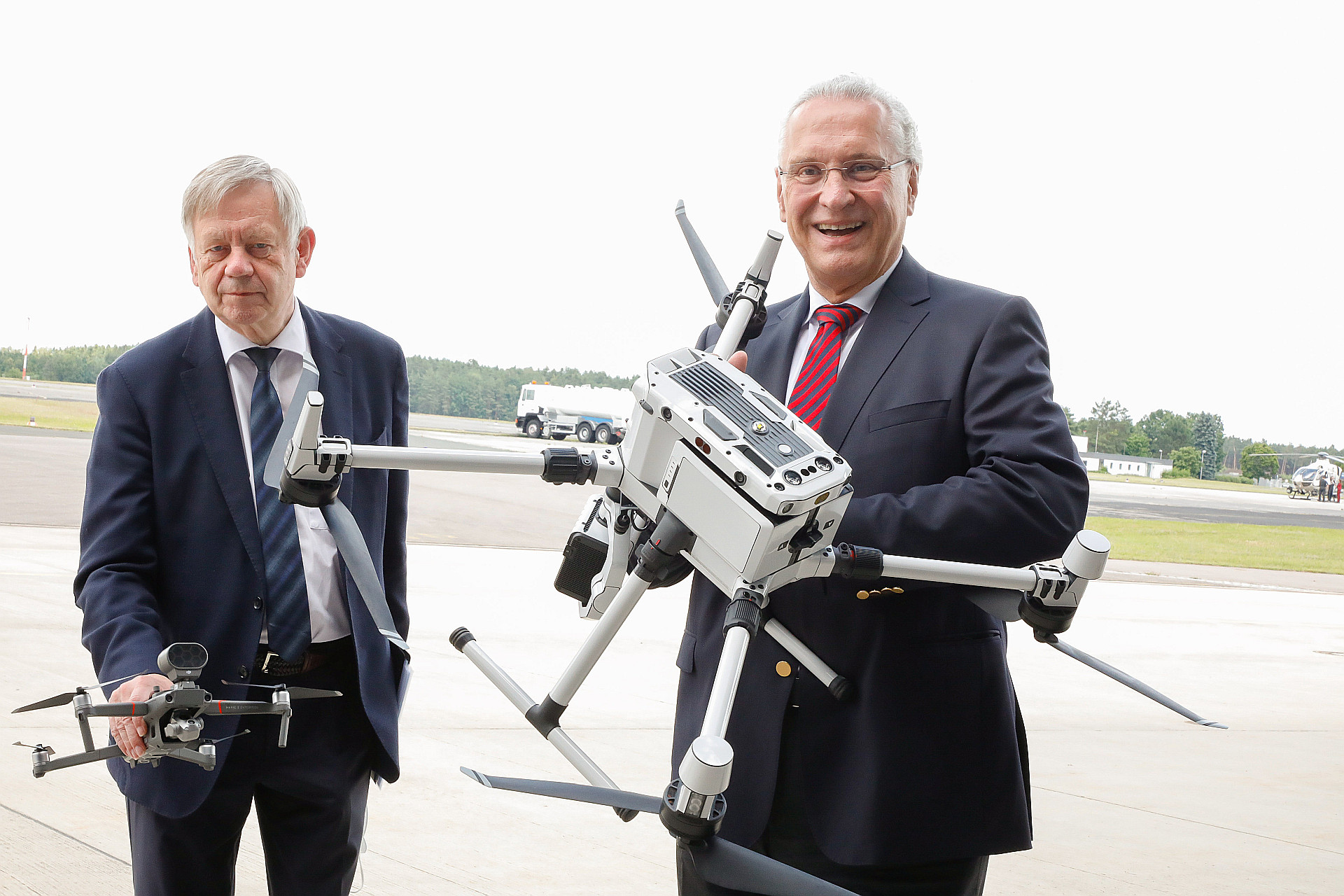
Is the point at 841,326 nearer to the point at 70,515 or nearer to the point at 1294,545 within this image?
the point at 70,515

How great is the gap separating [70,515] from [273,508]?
675 inches

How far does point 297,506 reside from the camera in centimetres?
278

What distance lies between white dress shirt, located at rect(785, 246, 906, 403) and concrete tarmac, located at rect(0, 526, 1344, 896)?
3.29 meters

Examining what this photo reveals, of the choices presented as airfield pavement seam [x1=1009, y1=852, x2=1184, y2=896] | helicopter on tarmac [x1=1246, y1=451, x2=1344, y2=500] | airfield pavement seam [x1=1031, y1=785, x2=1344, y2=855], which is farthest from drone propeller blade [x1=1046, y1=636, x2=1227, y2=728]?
helicopter on tarmac [x1=1246, y1=451, x2=1344, y2=500]

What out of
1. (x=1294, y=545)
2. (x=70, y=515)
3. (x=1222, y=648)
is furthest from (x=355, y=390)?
(x=1294, y=545)

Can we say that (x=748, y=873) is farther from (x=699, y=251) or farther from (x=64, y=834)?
(x=64, y=834)

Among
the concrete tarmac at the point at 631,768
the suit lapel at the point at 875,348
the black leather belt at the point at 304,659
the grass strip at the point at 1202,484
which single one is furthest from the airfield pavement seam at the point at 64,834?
the grass strip at the point at 1202,484

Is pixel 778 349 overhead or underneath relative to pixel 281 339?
overhead

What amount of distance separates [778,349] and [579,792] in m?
1.34

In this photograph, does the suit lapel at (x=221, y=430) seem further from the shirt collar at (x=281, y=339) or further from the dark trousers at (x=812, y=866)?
the dark trousers at (x=812, y=866)

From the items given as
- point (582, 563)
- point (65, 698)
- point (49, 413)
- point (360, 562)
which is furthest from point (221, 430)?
point (49, 413)

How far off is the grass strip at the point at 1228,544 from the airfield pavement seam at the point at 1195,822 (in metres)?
17.3

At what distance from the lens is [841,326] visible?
105 inches

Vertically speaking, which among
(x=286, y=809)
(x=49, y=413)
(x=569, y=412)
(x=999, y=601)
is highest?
(x=999, y=601)
